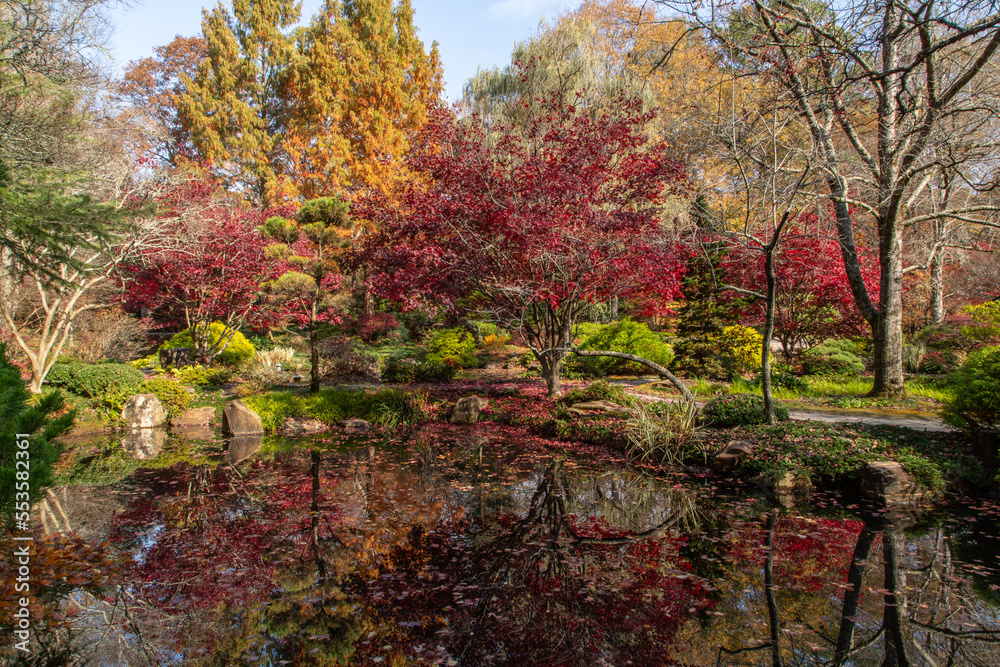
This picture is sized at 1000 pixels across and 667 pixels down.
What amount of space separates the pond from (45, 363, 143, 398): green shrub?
14.4ft

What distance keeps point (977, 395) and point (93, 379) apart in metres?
13.8

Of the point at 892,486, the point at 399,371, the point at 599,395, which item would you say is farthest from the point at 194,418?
the point at 892,486

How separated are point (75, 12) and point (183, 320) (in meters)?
9.35

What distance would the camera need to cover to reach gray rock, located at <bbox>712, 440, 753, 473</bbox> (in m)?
6.94

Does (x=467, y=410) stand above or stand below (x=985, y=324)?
below

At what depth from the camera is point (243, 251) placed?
14531 millimetres

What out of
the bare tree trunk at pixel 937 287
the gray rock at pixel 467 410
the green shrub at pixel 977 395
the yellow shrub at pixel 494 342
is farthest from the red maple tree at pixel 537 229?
the bare tree trunk at pixel 937 287

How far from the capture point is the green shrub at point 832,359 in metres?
12.4

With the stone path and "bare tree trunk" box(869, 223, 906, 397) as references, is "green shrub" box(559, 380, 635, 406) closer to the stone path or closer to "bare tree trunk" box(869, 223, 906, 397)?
the stone path

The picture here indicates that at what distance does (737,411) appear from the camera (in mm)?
7891

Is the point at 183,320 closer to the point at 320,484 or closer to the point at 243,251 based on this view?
the point at 243,251

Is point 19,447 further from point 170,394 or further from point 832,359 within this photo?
point 832,359

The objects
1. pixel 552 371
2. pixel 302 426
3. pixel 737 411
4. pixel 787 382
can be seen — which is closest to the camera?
pixel 737 411

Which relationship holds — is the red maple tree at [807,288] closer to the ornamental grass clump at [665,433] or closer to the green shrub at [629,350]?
the green shrub at [629,350]
